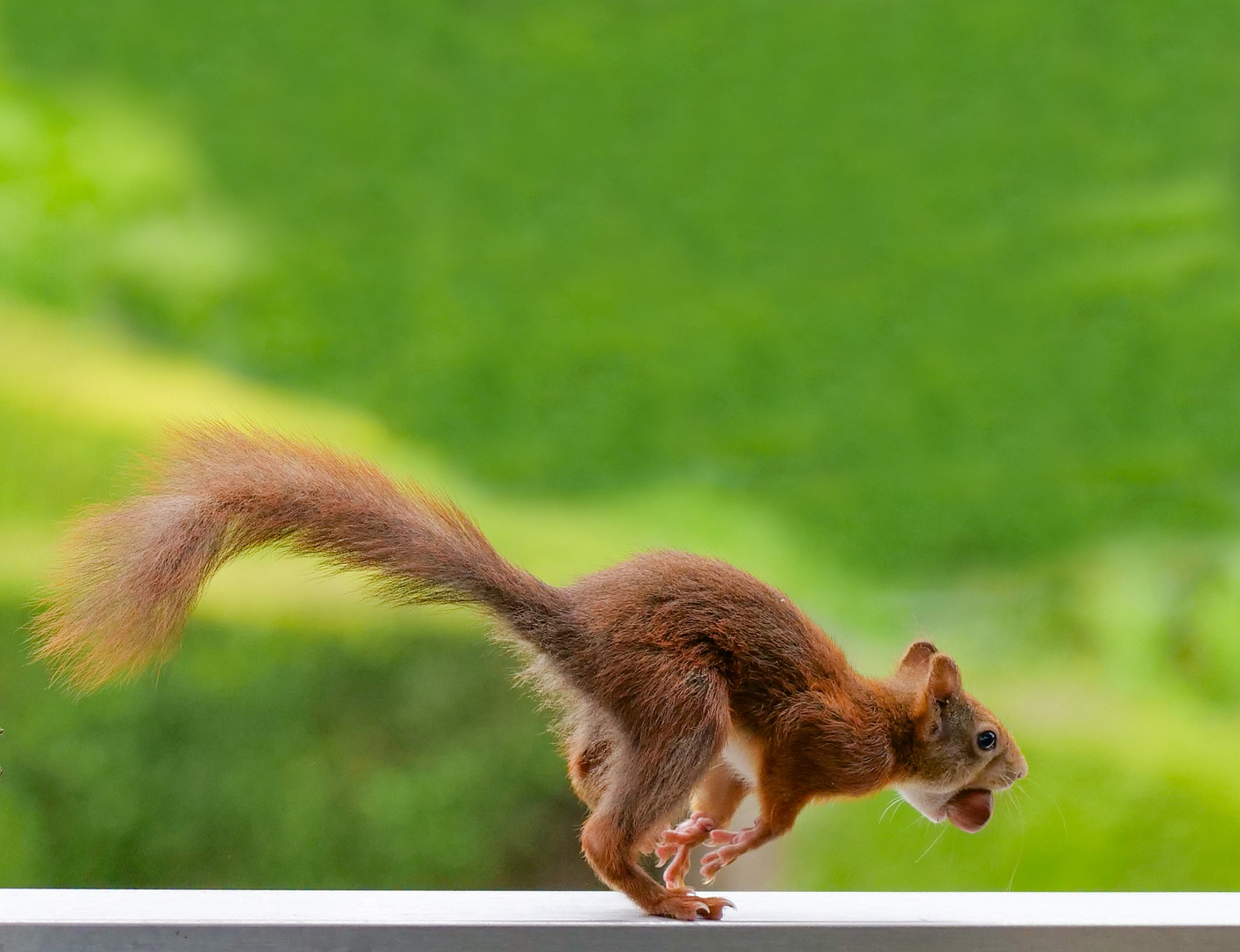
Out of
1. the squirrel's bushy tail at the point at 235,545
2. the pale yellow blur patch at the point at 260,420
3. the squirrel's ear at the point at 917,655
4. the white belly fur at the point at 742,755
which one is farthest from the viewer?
the pale yellow blur patch at the point at 260,420

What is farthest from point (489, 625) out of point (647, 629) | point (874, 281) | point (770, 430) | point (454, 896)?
point (874, 281)

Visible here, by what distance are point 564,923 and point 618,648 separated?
23 cm

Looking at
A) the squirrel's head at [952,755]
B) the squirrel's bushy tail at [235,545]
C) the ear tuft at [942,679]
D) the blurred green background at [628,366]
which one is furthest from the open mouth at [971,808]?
the blurred green background at [628,366]

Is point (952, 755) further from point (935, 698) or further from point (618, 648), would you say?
point (618, 648)

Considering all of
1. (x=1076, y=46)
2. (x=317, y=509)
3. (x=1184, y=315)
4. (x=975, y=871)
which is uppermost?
(x=1076, y=46)

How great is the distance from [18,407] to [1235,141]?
2.16 meters

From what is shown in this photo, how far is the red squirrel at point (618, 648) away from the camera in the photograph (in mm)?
1026

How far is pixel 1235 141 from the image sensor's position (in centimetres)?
232

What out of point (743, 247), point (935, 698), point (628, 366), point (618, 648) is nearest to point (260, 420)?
point (628, 366)

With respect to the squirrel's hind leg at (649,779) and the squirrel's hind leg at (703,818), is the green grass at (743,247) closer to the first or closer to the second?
the squirrel's hind leg at (703,818)

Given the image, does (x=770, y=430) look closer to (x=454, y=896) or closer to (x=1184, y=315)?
(x=1184, y=315)

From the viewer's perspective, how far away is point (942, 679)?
3.93 ft

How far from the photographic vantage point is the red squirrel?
40.4 inches

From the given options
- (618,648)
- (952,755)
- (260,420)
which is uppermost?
(618,648)
